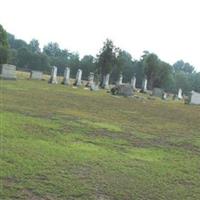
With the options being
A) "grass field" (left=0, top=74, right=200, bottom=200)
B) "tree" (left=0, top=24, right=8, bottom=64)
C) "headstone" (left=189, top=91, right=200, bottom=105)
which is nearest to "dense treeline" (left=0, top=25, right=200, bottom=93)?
"tree" (left=0, top=24, right=8, bottom=64)

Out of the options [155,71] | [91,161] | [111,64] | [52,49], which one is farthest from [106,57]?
[52,49]

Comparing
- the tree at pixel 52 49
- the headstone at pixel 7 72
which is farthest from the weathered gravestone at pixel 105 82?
the tree at pixel 52 49

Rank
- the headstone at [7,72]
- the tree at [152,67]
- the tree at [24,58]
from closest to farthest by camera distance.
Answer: the headstone at [7,72]
the tree at [152,67]
the tree at [24,58]

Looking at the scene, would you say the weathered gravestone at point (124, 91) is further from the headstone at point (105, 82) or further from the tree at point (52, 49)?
the tree at point (52, 49)

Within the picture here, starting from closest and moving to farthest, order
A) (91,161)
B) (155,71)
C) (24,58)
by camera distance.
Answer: (91,161) < (155,71) < (24,58)

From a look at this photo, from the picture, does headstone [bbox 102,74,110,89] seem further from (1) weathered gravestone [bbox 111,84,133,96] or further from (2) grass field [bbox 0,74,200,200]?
(2) grass field [bbox 0,74,200,200]

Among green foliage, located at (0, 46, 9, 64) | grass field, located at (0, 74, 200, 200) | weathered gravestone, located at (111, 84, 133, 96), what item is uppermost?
green foliage, located at (0, 46, 9, 64)

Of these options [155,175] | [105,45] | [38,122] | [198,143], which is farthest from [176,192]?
[105,45]

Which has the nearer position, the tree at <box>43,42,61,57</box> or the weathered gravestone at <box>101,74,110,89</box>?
the weathered gravestone at <box>101,74,110,89</box>

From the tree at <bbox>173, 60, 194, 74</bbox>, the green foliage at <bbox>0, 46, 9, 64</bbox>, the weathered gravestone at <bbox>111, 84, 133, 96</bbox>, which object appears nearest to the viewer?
the weathered gravestone at <bbox>111, 84, 133, 96</bbox>

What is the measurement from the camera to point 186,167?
332 inches

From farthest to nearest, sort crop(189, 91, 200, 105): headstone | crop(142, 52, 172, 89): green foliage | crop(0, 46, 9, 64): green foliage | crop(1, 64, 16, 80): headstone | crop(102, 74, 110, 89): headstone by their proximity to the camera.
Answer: crop(142, 52, 172, 89): green foliage < crop(0, 46, 9, 64): green foliage < crop(102, 74, 110, 89): headstone < crop(189, 91, 200, 105): headstone < crop(1, 64, 16, 80): headstone

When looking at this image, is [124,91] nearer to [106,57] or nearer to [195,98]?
[195,98]

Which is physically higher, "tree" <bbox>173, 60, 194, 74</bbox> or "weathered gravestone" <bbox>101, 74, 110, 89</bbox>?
"tree" <bbox>173, 60, 194, 74</bbox>
